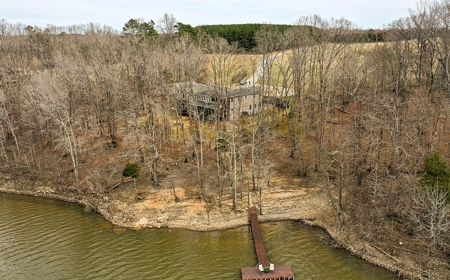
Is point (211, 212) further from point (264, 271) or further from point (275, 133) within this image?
point (275, 133)

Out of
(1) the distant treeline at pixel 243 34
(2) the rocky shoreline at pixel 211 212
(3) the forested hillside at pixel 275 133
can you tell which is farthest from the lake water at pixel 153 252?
(1) the distant treeline at pixel 243 34

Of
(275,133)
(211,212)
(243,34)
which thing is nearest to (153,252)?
(211,212)

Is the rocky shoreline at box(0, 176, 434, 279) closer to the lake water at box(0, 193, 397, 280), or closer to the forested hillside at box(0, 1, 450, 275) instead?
the lake water at box(0, 193, 397, 280)

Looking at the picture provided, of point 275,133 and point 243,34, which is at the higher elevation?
point 243,34

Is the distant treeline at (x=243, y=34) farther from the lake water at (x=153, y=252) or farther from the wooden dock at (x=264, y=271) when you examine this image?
the wooden dock at (x=264, y=271)

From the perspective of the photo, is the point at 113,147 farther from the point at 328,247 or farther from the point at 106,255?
the point at 328,247

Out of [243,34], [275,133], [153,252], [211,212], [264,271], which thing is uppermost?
[243,34]

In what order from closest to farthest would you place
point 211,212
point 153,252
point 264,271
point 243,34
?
point 264,271 < point 153,252 < point 211,212 < point 243,34
